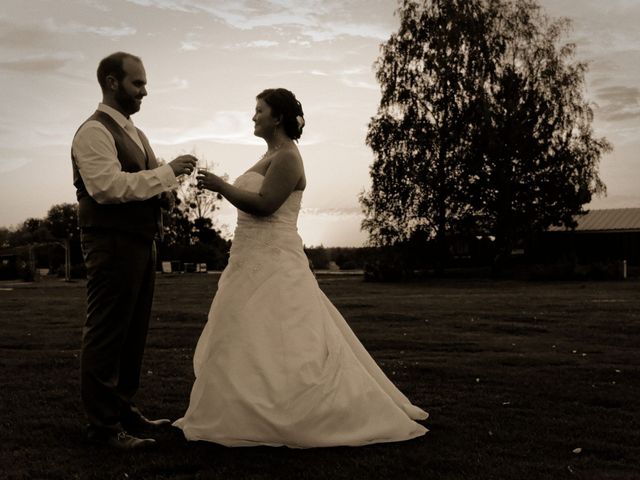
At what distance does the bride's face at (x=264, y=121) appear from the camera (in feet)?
16.8

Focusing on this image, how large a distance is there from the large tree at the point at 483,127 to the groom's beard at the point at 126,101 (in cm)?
3158

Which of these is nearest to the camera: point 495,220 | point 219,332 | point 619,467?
point 619,467

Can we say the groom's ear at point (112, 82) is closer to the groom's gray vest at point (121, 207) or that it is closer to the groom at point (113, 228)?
the groom at point (113, 228)

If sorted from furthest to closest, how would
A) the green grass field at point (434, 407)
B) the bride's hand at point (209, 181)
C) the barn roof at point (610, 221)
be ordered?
the barn roof at point (610, 221) → the bride's hand at point (209, 181) → the green grass field at point (434, 407)

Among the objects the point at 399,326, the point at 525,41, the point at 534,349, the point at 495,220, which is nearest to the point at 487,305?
the point at 399,326

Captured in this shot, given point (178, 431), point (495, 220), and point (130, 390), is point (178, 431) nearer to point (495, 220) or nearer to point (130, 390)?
point (130, 390)

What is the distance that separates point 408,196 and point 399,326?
79.5 ft

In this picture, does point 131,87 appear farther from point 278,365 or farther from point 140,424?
point 140,424

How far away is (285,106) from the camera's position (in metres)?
5.11

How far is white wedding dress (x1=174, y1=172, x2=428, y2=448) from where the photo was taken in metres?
4.70

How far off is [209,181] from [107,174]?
67cm

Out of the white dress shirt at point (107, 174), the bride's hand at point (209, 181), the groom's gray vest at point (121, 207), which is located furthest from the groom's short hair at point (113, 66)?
the bride's hand at point (209, 181)

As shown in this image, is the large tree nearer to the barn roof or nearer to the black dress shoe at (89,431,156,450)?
the barn roof

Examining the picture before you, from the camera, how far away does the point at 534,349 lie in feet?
33.6
